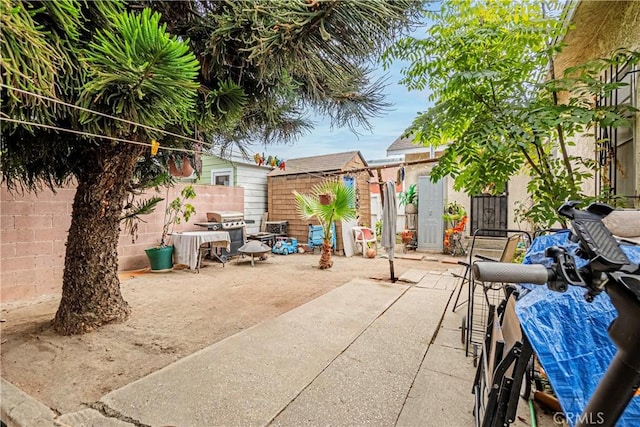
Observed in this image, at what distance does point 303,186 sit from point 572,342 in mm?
8949

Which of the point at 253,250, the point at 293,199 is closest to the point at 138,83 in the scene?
the point at 253,250

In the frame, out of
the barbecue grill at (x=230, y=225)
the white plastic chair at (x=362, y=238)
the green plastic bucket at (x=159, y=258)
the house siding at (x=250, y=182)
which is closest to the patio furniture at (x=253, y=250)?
the barbecue grill at (x=230, y=225)

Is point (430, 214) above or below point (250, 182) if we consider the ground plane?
below

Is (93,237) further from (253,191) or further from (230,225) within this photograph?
(253,191)

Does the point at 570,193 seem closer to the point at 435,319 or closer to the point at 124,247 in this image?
the point at 435,319

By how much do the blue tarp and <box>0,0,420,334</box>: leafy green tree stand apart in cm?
184

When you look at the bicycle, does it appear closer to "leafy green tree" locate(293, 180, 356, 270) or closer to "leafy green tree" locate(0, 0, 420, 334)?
"leafy green tree" locate(0, 0, 420, 334)

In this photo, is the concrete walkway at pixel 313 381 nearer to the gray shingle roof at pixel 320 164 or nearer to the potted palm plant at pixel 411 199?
the potted palm plant at pixel 411 199

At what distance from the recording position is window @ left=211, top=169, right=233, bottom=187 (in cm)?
955

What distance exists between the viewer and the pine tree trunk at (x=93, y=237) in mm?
2916

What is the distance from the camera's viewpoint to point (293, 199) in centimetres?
968

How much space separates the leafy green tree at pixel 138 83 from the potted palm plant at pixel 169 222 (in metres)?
2.76

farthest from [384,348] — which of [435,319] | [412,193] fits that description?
[412,193]

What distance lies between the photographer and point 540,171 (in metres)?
2.41
